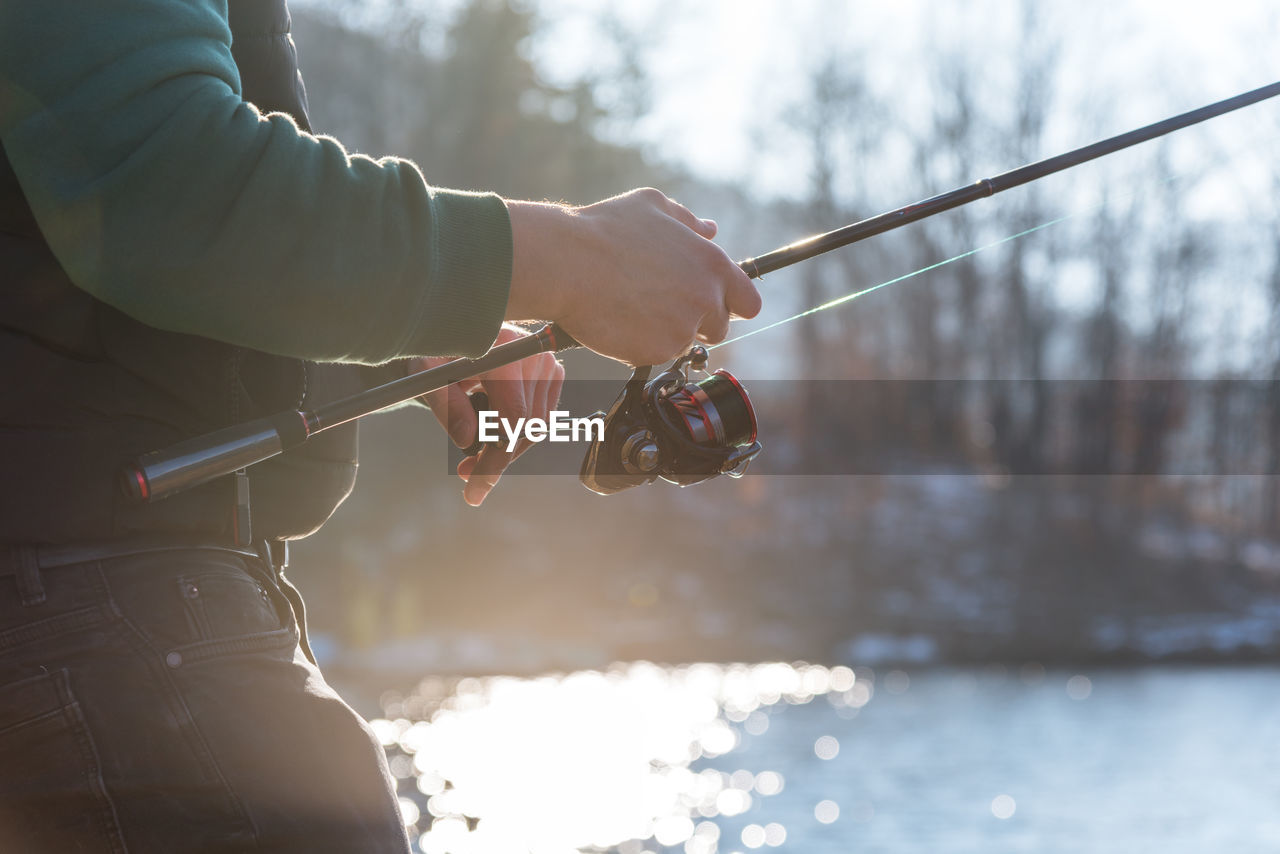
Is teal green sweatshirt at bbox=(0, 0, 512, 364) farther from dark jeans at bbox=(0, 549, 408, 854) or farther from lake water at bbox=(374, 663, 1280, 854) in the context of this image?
lake water at bbox=(374, 663, 1280, 854)

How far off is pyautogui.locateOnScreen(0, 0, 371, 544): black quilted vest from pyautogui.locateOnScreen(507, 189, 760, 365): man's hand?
31 cm

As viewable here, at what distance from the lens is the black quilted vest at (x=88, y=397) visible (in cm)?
110

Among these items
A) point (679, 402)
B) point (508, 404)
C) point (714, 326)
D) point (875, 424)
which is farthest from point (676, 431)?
point (875, 424)

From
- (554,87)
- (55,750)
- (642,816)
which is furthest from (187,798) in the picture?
(554,87)

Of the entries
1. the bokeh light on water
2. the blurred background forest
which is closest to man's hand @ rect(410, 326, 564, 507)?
the bokeh light on water

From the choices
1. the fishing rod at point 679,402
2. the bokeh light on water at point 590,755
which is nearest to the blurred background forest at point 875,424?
the bokeh light on water at point 590,755

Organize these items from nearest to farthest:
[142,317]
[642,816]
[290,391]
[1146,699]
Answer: [142,317] → [290,391] → [642,816] → [1146,699]

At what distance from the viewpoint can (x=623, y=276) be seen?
3.84 feet

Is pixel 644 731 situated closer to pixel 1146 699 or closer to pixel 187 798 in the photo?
pixel 1146 699

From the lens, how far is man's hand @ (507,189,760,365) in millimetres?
1147

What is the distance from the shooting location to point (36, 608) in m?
1.08

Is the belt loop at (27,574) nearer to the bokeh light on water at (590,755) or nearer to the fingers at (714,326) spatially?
the fingers at (714,326)

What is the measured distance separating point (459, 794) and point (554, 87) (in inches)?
593

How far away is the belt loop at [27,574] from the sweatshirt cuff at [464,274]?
13.9 inches
